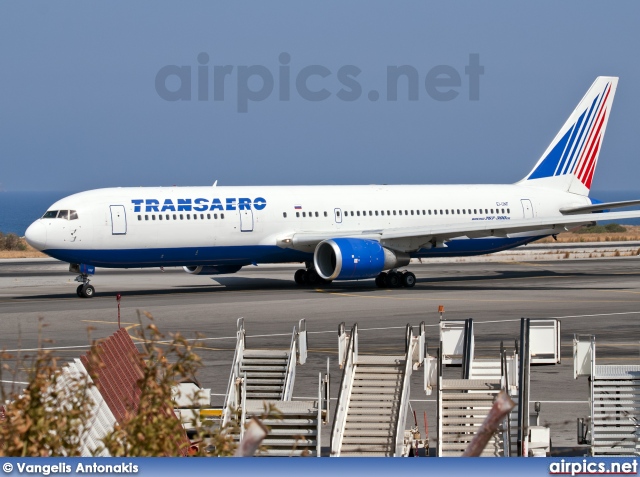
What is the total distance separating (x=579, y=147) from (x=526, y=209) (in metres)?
5.73

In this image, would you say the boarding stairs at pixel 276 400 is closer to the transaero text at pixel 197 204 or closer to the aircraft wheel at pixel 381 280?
the transaero text at pixel 197 204

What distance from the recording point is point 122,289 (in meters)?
47.4

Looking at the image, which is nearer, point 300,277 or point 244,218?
point 244,218

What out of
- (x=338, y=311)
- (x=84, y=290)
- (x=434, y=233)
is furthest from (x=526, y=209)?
(x=84, y=290)

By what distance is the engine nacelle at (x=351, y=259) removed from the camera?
42.2 meters

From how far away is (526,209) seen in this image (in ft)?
165

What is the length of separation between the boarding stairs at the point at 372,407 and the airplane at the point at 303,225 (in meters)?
22.1

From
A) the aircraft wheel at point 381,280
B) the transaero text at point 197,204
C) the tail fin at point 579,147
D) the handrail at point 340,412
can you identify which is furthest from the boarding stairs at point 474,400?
the tail fin at point 579,147

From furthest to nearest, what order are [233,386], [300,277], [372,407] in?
[300,277]
[233,386]
[372,407]

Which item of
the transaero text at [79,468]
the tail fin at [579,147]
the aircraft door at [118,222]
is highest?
Answer: the tail fin at [579,147]

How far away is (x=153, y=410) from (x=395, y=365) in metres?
12.0

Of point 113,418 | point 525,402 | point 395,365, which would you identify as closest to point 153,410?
point 113,418

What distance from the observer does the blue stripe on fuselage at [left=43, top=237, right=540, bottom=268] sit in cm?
4109

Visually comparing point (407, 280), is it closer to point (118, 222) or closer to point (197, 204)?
point (197, 204)
